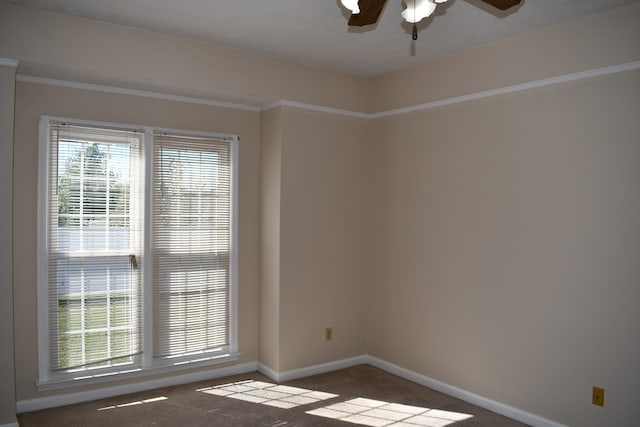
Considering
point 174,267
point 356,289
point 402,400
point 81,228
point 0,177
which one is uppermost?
point 0,177

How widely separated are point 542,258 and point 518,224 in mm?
287

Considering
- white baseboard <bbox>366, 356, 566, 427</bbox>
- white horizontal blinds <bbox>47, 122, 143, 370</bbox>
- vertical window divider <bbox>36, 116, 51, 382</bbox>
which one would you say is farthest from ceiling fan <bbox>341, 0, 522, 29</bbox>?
white baseboard <bbox>366, 356, 566, 427</bbox>

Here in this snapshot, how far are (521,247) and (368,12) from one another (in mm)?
2087

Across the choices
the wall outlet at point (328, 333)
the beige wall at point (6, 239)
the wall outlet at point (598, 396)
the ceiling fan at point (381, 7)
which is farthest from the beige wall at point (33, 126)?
the wall outlet at point (598, 396)

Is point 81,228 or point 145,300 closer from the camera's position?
point 81,228

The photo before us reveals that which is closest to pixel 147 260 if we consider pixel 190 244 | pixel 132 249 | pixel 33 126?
pixel 132 249

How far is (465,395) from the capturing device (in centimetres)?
370

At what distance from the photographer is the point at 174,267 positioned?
12.8ft

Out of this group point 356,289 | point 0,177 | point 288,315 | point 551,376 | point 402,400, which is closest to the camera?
point 0,177

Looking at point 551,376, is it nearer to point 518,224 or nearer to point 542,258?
point 542,258

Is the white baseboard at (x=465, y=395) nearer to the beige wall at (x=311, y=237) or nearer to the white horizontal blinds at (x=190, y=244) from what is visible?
the beige wall at (x=311, y=237)

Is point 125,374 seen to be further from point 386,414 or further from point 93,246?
point 386,414

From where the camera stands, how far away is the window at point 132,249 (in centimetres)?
341

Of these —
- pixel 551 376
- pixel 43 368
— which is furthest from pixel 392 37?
pixel 43 368
